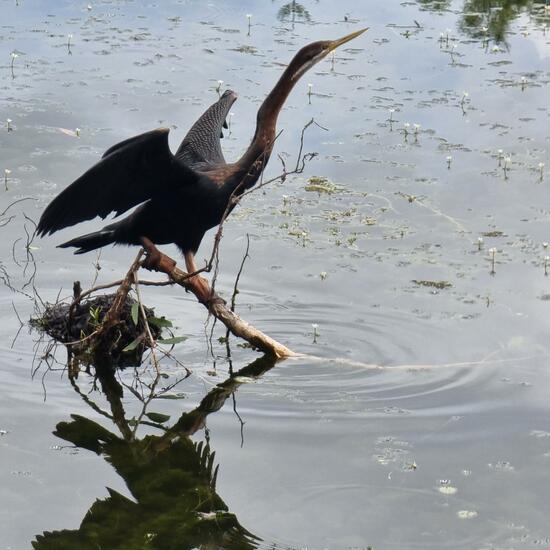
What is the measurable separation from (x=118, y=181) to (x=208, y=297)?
2.82 ft

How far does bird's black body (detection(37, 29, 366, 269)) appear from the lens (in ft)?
19.5

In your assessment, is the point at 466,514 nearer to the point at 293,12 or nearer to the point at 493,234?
the point at 493,234

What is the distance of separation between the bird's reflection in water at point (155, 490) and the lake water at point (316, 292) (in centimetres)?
1

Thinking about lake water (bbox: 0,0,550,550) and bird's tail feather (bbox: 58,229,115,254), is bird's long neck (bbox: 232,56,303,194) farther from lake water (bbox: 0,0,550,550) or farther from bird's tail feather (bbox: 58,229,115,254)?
lake water (bbox: 0,0,550,550)

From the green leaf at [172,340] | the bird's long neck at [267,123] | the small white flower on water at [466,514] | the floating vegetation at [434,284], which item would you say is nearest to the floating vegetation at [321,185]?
the floating vegetation at [434,284]

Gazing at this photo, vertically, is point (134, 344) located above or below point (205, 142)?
below

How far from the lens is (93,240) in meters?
6.57

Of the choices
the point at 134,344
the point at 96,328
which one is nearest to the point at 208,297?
the point at 134,344

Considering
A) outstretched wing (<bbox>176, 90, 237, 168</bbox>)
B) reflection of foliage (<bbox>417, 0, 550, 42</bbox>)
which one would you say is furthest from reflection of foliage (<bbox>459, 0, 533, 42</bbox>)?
outstretched wing (<bbox>176, 90, 237, 168</bbox>)

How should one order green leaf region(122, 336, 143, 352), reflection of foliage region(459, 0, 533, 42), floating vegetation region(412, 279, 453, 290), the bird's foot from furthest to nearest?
reflection of foliage region(459, 0, 533, 42) < floating vegetation region(412, 279, 453, 290) < the bird's foot < green leaf region(122, 336, 143, 352)

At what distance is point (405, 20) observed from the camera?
1259 cm

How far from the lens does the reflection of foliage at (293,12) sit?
494 inches

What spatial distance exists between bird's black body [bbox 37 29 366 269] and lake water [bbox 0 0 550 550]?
698 millimetres

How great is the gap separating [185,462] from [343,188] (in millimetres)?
3790
